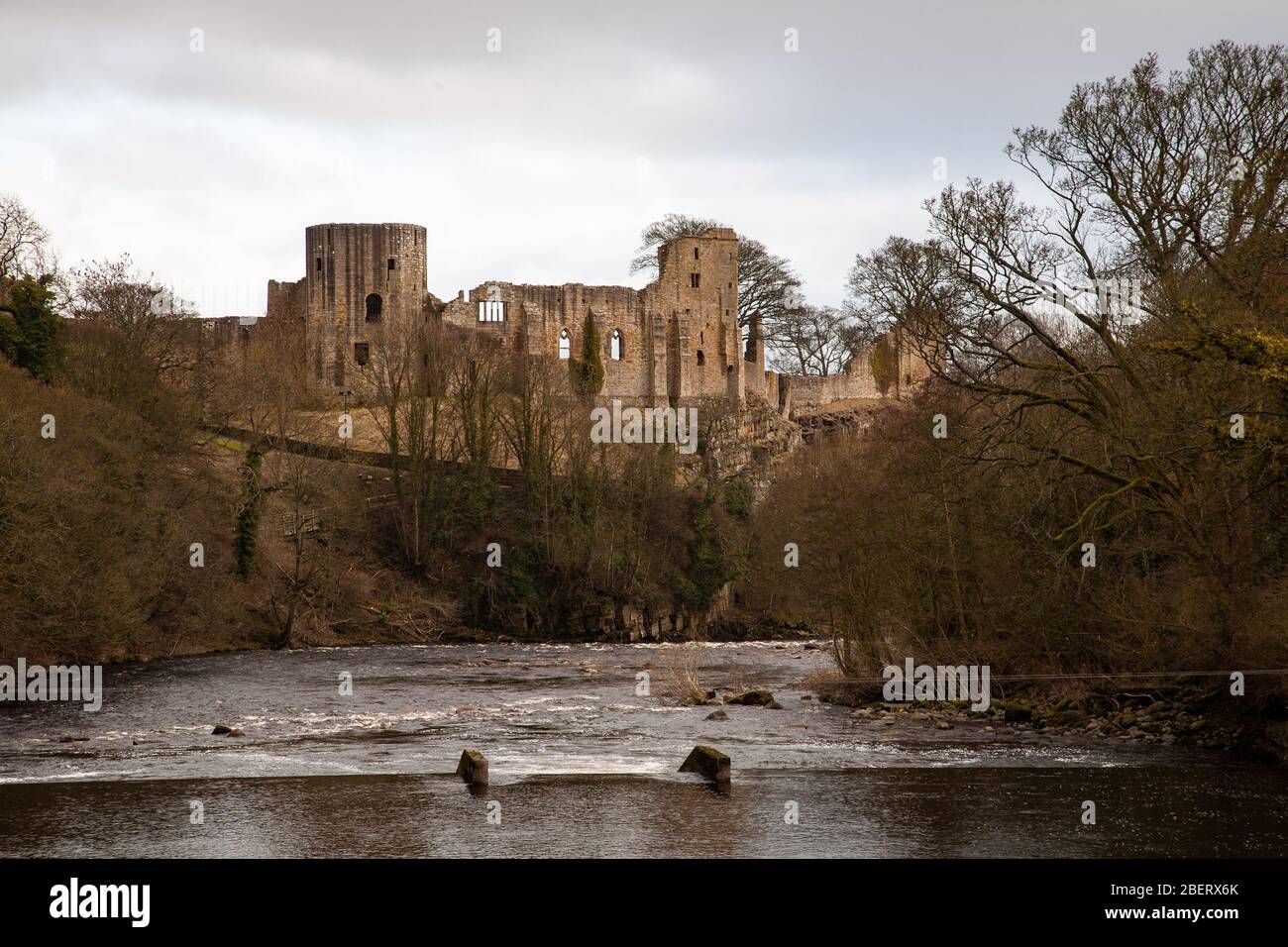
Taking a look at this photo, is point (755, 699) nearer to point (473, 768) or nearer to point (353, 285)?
point (473, 768)

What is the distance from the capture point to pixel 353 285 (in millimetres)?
67250

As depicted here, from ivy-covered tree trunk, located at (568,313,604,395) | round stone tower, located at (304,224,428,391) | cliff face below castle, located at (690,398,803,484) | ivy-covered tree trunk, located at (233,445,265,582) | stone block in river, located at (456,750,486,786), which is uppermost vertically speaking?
round stone tower, located at (304,224,428,391)

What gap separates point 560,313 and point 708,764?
53.9 meters

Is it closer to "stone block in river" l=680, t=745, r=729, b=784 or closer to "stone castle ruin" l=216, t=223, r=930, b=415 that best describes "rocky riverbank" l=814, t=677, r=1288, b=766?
"stone block in river" l=680, t=745, r=729, b=784

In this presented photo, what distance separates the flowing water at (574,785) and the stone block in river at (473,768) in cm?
27

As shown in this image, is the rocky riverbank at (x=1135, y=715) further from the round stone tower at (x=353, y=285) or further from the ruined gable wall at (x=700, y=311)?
the ruined gable wall at (x=700, y=311)

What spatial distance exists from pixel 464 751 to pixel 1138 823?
27.3 ft

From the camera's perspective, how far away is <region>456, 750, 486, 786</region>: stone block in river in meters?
17.6

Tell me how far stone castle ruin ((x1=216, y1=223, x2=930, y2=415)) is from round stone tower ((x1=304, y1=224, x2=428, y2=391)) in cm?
5

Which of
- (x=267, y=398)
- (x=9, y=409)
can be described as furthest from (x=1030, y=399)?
(x=267, y=398)

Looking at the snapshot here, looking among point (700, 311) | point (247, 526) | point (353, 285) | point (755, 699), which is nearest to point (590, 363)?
point (700, 311)

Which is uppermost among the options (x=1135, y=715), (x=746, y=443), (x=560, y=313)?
(x=560, y=313)

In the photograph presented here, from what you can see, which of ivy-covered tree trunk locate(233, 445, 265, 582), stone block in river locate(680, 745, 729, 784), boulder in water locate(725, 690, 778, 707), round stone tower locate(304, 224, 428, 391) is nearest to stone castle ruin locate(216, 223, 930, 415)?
round stone tower locate(304, 224, 428, 391)

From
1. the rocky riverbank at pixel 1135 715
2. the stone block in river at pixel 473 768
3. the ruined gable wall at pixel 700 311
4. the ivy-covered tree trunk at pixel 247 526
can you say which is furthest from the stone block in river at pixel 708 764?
the ruined gable wall at pixel 700 311
